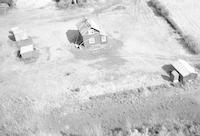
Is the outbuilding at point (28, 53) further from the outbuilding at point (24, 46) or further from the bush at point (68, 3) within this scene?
the bush at point (68, 3)

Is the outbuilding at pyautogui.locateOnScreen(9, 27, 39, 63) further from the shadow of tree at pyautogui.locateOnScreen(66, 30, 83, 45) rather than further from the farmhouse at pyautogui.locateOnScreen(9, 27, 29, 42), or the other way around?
the shadow of tree at pyautogui.locateOnScreen(66, 30, 83, 45)

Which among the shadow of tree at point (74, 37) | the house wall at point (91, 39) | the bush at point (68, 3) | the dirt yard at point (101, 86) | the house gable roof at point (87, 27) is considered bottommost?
the dirt yard at point (101, 86)

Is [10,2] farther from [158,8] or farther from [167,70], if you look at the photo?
[167,70]

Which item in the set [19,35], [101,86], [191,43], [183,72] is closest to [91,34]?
[101,86]

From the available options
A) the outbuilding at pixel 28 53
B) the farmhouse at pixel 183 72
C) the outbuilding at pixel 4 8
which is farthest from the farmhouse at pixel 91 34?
the outbuilding at pixel 4 8

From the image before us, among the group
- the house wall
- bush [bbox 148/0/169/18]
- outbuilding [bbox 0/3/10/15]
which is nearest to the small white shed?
the house wall

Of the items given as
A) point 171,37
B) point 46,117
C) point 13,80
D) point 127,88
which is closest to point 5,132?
point 46,117
